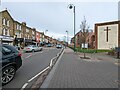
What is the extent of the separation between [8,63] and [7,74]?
0.46m

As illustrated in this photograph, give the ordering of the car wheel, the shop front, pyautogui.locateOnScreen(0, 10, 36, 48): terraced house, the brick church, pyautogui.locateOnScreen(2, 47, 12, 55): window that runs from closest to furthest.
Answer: the car wheel, pyautogui.locateOnScreen(2, 47, 12, 55): window, the shop front, the brick church, pyautogui.locateOnScreen(0, 10, 36, 48): terraced house

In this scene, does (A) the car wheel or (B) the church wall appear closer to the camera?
(A) the car wheel

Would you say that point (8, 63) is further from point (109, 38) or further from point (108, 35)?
point (108, 35)

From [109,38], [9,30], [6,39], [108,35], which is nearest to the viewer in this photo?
[109,38]

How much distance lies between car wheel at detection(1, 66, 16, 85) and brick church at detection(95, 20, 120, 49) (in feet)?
111

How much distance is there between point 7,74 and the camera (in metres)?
6.53

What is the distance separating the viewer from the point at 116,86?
19.3 feet

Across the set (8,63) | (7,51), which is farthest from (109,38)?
(8,63)

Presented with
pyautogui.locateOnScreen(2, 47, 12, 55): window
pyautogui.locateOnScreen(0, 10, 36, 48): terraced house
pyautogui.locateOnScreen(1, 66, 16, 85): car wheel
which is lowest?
pyautogui.locateOnScreen(1, 66, 16, 85): car wheel

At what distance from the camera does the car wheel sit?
Answer: 6270 mm

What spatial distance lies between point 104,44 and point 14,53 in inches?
1324

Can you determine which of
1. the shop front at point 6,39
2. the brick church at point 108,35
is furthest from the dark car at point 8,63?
the brick church at point 108,35

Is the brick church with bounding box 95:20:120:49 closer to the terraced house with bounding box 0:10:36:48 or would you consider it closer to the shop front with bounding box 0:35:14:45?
the terraced house with bounding box 0:10:36:48

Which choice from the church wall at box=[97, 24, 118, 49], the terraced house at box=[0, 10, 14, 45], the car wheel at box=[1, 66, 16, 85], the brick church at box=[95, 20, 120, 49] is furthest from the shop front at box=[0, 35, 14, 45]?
the car wheel at box=[1, 66, 16, 85]
